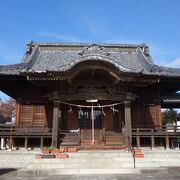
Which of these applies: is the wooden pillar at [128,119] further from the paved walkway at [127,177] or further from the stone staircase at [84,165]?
the paved walkway at [127,177]

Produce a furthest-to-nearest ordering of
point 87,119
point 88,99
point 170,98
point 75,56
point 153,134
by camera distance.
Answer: point 75,56 → point 170,98 → point 87,119 → point 88,99 → point 153,134

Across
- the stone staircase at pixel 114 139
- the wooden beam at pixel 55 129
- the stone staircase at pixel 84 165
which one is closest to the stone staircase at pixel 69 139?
the wooden beam at pixel 55 129

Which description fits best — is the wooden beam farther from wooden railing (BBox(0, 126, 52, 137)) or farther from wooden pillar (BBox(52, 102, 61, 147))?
wooden railing (BBox(0, 126, 52, 137))

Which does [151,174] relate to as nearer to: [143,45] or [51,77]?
[51,77]

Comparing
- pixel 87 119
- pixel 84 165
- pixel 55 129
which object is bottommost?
Result: pixel 84 165

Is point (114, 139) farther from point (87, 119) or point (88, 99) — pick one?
point (88, 99)

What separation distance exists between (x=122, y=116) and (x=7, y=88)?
29.1ft

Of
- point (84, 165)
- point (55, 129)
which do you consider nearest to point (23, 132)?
point (55, 129)

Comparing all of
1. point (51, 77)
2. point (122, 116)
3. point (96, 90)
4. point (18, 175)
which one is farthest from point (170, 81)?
point (18, 175)

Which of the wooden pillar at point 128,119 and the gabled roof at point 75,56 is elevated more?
the gabled roof at point 75,56

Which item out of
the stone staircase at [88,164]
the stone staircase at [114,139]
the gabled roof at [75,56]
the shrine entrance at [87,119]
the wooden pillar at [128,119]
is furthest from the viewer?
the gabled roof at [75,56]

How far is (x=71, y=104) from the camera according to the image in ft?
54.1

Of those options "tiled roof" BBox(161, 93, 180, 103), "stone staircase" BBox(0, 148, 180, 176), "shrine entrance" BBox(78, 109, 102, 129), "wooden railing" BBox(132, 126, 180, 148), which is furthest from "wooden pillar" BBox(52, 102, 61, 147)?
"tiled roof" BBox(161, 93, 180, 103)

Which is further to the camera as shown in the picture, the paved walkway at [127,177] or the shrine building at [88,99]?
the shrine building at [88,99]
